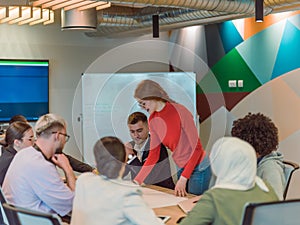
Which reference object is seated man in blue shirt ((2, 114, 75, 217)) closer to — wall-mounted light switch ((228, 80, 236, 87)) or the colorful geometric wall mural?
the colorful geometric wall mural

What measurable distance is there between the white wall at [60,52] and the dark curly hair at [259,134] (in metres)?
4.92

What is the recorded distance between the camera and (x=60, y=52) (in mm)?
7438

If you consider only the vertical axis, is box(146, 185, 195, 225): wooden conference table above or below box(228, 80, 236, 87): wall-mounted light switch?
below

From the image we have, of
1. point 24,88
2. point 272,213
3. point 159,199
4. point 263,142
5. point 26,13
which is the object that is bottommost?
point 159,199

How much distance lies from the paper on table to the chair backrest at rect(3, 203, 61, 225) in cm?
104

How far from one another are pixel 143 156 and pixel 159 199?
2.38ft

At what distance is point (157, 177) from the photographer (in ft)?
12.2

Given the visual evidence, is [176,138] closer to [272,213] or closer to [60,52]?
[272,213]

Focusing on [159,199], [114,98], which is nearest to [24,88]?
[114,98]

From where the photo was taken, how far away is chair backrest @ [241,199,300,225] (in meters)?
1.82

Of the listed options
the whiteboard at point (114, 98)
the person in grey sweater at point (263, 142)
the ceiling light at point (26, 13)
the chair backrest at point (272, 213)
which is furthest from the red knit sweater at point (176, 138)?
the whiteboard at point (114, 98)

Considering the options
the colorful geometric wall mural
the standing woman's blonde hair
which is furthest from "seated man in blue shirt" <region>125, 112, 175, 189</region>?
the colorful geometric wall mural

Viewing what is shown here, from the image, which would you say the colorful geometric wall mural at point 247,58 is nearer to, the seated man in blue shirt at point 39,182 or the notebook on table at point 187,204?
the notebook on table at point 187,204

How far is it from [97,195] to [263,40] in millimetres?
4634
